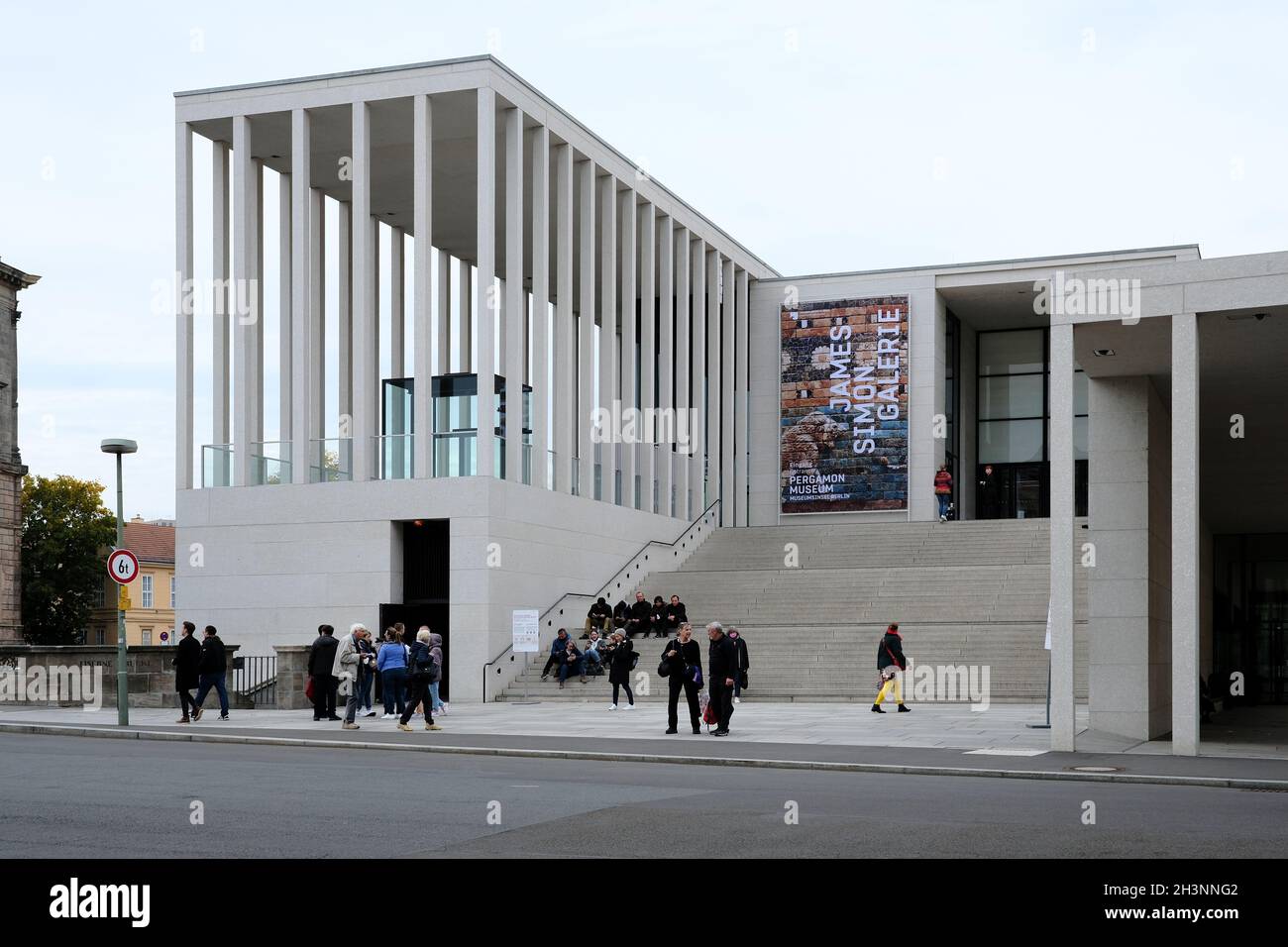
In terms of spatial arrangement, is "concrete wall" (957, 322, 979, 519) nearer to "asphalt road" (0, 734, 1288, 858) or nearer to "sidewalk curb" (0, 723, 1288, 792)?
"sidewalk curb" (0, 723, 1288, 792)

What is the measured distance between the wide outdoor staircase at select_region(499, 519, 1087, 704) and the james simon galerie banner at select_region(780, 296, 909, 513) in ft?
13.9

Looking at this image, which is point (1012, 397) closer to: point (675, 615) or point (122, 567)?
point (675, 615)

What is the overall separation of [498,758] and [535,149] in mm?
22999

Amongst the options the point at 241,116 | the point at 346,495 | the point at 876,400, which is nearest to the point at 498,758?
the point at 346,495

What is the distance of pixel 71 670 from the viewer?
3116 centimetres

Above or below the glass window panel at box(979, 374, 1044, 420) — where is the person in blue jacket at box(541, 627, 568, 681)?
below

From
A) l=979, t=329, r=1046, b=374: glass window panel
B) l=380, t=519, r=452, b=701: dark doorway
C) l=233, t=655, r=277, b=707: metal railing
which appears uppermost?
l=979, t=329, r=1046, b=374: glass window panel

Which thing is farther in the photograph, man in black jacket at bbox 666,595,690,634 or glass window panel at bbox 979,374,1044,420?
glass window panel at bbox 979,374,1044,420

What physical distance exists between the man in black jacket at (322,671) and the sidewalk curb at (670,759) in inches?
150

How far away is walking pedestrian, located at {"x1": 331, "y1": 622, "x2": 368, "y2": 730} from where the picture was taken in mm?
23875

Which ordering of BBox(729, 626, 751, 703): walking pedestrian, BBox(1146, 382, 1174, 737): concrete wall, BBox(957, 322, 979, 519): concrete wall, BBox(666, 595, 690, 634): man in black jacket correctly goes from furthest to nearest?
1. BBox(957, 322, 979, 519): concrete wall
2. BBox(666, 595, 690, 634): man in black jacket
3. BBox(729, 626, 751, 703): walking pedestrian
4. BBox(1146, 382, 1174, 737): concrete wall

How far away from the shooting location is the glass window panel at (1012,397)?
189 ft

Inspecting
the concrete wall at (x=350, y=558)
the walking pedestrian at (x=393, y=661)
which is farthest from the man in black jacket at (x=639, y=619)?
the walking pedestrian at (x=393, y=661)

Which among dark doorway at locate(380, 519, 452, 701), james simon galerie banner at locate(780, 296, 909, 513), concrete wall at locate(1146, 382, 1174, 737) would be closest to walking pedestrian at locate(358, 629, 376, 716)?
dark doorway at locate(380, 519, 452, 701)
